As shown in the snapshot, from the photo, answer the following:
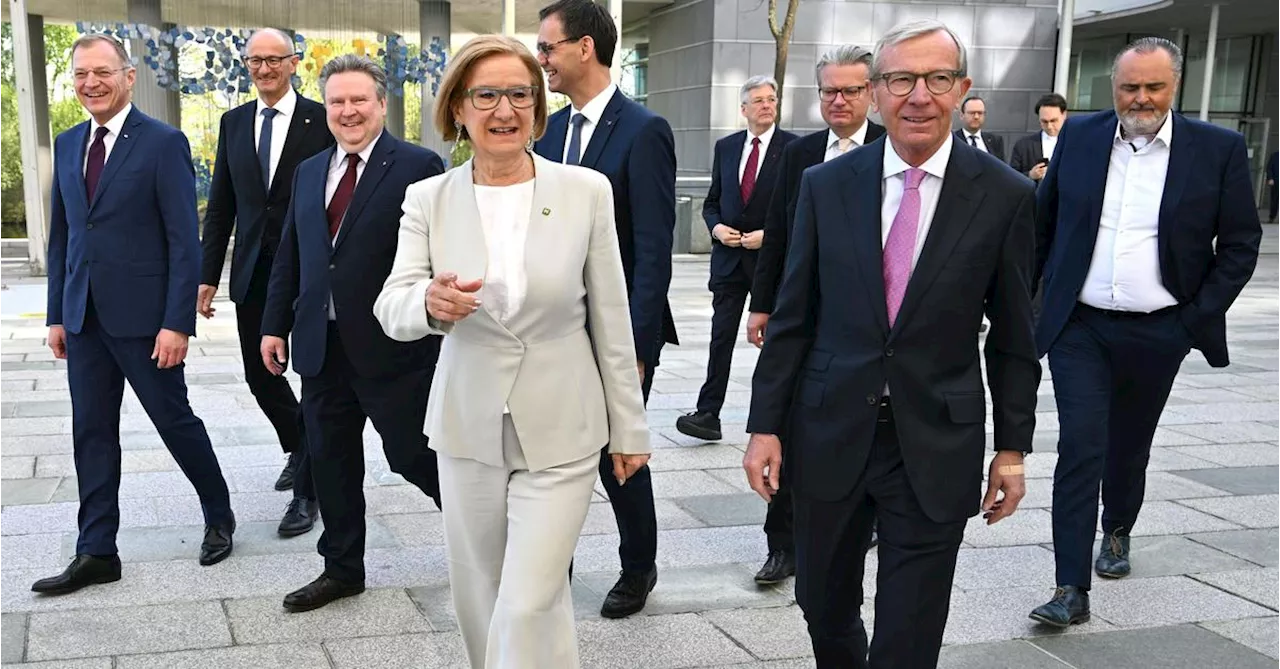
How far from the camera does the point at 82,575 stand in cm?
439

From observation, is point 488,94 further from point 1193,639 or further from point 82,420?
point 1193,639

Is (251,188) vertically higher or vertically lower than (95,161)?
lower

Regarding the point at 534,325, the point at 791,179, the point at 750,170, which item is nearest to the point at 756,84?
the point at 750,170

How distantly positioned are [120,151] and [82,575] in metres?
1.62

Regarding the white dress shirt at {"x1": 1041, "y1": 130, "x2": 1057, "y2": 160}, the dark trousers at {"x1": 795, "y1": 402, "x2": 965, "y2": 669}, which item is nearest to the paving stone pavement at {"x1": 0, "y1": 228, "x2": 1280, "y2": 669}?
the dark trousers at {"x1": 795, "y1": 402, "x2": 965, "y2": 669}

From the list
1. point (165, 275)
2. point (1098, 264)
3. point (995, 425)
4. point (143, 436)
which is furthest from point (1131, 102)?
point (143, 436)

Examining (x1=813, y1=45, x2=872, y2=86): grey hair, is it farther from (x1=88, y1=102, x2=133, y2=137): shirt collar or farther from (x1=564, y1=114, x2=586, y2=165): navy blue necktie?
(x1=88, y1=102, x2=133, y2=137): shirt collar

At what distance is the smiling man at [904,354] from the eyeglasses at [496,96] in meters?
0.75

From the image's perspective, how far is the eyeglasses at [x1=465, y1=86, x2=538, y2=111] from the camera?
2.86m

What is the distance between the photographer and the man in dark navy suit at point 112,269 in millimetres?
4441

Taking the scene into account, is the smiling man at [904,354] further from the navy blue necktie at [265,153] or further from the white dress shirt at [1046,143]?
the white dress shirt at [1046,143]

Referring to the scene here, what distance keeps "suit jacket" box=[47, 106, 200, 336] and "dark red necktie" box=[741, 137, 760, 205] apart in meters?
3.41

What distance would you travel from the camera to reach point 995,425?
304 centimetres

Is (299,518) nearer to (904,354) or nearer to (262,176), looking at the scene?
(262,176)
